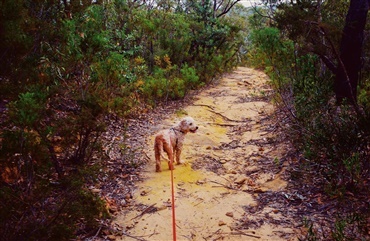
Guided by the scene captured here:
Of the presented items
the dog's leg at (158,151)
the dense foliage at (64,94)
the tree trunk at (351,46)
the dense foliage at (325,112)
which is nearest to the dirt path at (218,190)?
the dog's leg at (158,151)

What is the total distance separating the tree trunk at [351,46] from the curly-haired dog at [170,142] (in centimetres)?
271

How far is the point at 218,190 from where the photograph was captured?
14.0 feet

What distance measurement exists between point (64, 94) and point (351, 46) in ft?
16.2

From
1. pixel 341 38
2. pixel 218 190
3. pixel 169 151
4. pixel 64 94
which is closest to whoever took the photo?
pixel 218 190

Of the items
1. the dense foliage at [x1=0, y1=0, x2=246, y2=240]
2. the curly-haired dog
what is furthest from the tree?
the dense foliage at [x1=0, y1=0, x2=246, y2=240]

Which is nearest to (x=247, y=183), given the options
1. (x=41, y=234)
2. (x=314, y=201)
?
(x=314, y=201)

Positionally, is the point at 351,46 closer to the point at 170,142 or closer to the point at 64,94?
the point at 170,142

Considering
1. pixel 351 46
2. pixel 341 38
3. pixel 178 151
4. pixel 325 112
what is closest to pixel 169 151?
pixel 178 151

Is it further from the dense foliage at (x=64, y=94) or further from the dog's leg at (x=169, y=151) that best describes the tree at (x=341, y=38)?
the dense foliage at (x=64, y=94)

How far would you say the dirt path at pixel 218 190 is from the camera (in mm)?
3314

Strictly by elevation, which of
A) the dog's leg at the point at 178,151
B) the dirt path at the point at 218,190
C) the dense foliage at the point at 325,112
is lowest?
the dirt path at the point at 218,190

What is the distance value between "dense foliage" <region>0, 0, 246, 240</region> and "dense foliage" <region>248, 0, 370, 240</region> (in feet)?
7.22

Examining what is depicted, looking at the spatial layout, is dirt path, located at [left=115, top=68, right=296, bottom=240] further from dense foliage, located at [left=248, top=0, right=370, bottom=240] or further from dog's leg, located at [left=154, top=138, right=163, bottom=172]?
dense foliage, located at [left=248, top=0, right=370, bottom=240]

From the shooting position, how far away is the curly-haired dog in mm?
4680
